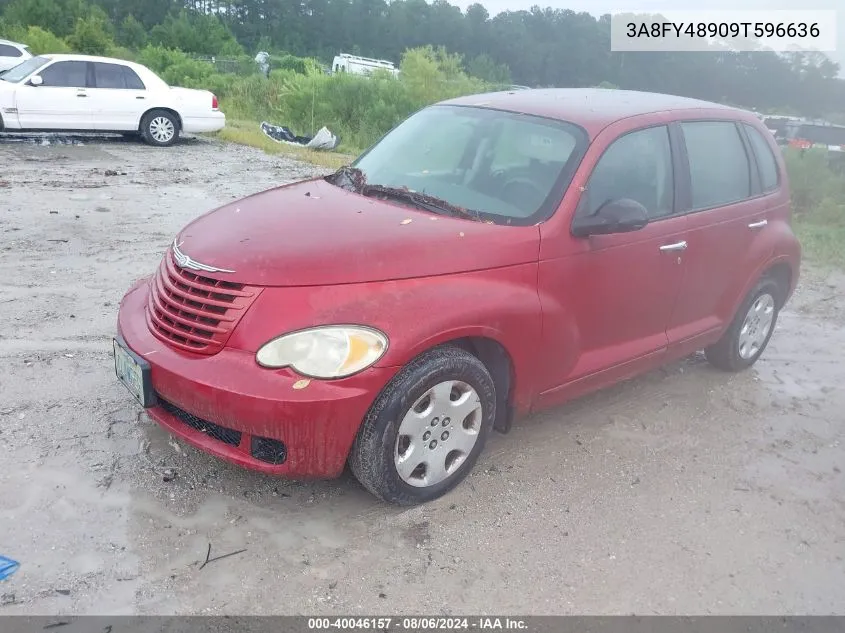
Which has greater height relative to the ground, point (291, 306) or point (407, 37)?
point (407, 37)

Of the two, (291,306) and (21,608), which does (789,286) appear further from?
(21,608)

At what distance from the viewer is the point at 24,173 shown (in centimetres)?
1031

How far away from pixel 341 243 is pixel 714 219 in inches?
92.5

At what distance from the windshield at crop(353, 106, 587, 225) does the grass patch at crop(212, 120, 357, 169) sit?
Result: 8.63 m

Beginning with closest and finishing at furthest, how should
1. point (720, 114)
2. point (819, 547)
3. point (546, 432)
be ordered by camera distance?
1. point (819, 547)
2. point (546, 432)
3. point (720, 114)

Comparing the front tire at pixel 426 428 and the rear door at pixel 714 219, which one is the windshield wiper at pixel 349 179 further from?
the rear door at pixel 714 219

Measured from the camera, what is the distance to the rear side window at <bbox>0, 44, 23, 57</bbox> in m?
18.0

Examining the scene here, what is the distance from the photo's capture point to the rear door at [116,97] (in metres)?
13.1

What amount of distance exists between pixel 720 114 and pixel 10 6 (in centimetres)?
5401

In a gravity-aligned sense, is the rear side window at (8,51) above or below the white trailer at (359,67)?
below

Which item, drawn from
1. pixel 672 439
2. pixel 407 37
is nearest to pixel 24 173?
pixel 672 439

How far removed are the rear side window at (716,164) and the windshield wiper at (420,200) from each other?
150 cm
